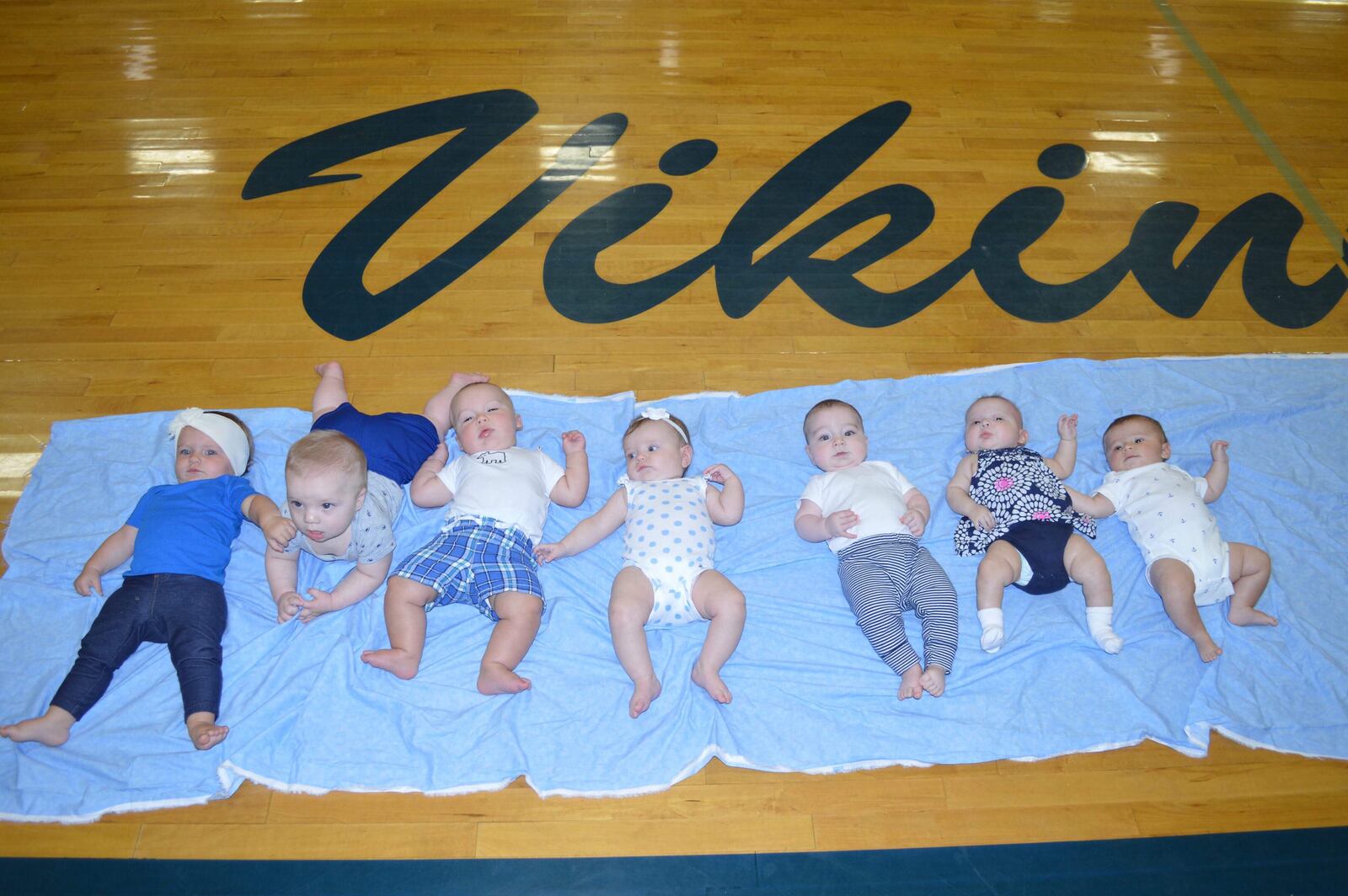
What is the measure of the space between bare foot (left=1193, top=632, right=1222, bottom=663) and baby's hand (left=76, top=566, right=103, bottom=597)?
297cm

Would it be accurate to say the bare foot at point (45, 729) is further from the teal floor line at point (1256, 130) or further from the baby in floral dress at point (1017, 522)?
the teal floor line at point (1256, 130)

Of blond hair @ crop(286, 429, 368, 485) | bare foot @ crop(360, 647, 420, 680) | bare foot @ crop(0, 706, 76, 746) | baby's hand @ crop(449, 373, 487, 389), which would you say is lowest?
bare foot @ crop(0, 706, 76, 746)

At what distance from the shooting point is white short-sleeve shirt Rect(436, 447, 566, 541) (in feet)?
8.59

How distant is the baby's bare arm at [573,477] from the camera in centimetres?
274

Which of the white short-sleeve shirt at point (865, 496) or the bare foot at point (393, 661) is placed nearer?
the bare foot at point (393, 661)

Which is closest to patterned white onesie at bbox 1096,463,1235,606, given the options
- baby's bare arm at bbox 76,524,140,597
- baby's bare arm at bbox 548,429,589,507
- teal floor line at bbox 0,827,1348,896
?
teal floor line at bbox 0,827,1348,896

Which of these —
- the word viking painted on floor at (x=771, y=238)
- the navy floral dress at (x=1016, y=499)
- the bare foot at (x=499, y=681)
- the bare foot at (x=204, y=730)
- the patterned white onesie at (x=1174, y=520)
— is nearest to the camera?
the bare foot at (x=204, y=730)

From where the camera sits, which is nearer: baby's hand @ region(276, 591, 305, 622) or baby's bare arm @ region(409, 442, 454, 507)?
baby's hand @ region(276, 591, 305, 622)

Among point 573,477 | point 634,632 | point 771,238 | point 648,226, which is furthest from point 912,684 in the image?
point 648,226

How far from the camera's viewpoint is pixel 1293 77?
4508 mm

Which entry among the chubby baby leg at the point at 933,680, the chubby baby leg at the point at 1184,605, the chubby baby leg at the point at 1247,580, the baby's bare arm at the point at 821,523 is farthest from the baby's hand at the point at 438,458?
the chubby baby leg at the point at 1247,580

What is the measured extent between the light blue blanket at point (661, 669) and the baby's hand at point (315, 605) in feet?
0.13

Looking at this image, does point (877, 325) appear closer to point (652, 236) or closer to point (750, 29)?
point (652, 236)

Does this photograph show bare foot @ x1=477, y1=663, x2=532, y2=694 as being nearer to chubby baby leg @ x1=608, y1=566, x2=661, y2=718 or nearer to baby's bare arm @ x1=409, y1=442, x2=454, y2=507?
chubby baby leg @ x1=608, y1=566, x2=661, y2=718
